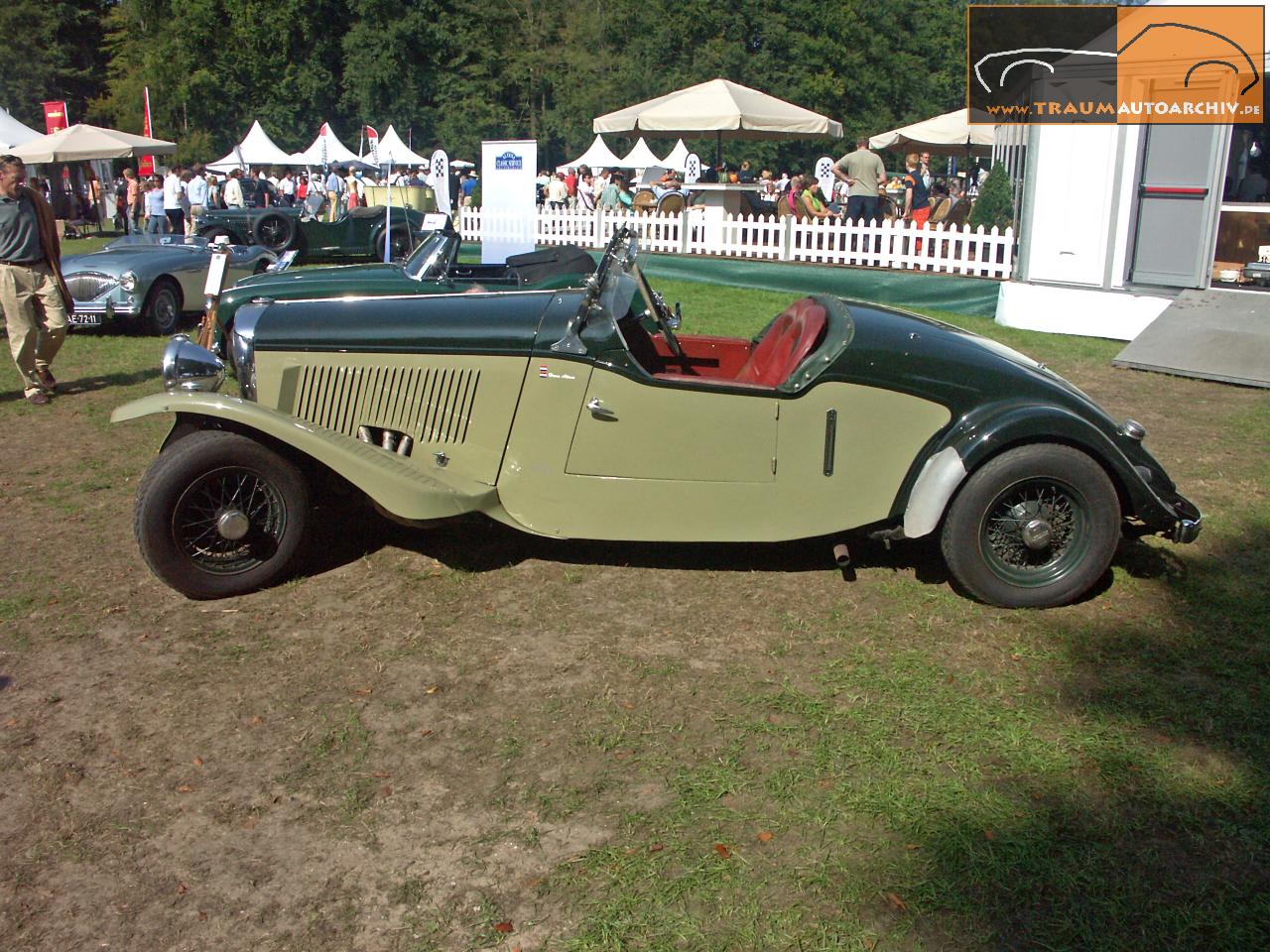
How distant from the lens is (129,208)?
2552 centimetres

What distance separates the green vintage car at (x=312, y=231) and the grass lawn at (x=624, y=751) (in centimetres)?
1310

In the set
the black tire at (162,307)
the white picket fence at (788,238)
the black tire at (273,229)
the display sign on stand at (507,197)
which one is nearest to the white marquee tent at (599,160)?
the white picket fence at (788,238)

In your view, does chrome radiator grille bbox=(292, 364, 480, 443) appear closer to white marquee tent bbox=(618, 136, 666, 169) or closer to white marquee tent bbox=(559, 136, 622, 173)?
white marquee tent bbox=(618, 136, 666, 169)

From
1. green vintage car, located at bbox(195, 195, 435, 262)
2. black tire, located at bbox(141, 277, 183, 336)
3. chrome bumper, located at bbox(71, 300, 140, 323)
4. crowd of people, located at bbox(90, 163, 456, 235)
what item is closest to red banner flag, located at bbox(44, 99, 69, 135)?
crowd of people, located at bbox(90, 163, 456, 235)

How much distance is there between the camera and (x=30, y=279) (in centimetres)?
802

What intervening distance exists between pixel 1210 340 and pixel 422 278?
7.28m

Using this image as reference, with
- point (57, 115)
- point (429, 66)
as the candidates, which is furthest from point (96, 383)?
point (429, 66)

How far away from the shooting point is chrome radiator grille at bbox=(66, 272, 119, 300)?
1091cm

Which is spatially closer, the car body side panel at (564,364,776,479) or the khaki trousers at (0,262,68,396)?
the car body side panel at (564,364,776,479)

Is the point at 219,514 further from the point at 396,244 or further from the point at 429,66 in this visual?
the point at 429,66

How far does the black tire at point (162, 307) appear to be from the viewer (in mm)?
11227

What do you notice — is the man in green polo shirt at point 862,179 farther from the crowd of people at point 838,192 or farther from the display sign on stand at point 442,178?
the display sign on stand at point 442,178

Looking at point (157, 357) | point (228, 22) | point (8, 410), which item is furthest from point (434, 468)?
point (228, 22)

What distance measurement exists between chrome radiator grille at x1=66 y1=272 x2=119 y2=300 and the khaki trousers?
2.79 metres
